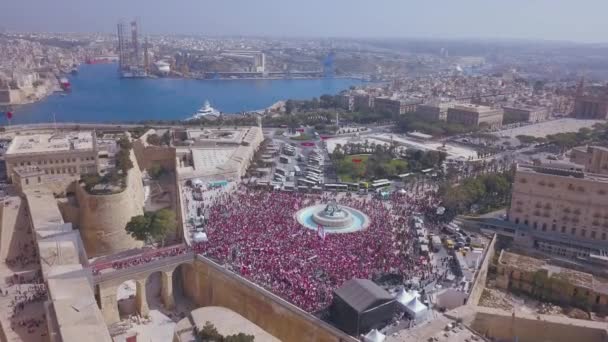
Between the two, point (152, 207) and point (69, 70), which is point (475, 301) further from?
point (69, 70)

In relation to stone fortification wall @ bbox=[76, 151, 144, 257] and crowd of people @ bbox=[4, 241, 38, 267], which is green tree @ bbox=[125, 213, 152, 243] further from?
crowd of people @ bbox=[4, 241, 38, 267]

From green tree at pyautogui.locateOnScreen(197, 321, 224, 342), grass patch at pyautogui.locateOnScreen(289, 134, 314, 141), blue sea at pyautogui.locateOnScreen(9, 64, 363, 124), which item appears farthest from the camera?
blue sea at pyautogui.locateOnScreen(9, 64, 363, 124)

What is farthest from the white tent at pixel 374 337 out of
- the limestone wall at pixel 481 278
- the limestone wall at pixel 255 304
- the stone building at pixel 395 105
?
the stone building at pixel 395 105

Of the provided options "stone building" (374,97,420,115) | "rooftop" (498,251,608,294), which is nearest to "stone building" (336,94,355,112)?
"stone building" (374,97,420,115)

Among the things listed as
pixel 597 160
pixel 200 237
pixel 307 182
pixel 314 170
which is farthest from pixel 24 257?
pixel 597 160

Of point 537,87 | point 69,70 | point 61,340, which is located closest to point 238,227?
point 61,340

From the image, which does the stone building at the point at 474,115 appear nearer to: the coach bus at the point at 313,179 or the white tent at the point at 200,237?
the coach bus at the point at 313,179

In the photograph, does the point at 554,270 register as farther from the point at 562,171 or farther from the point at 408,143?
the point at 408,143
